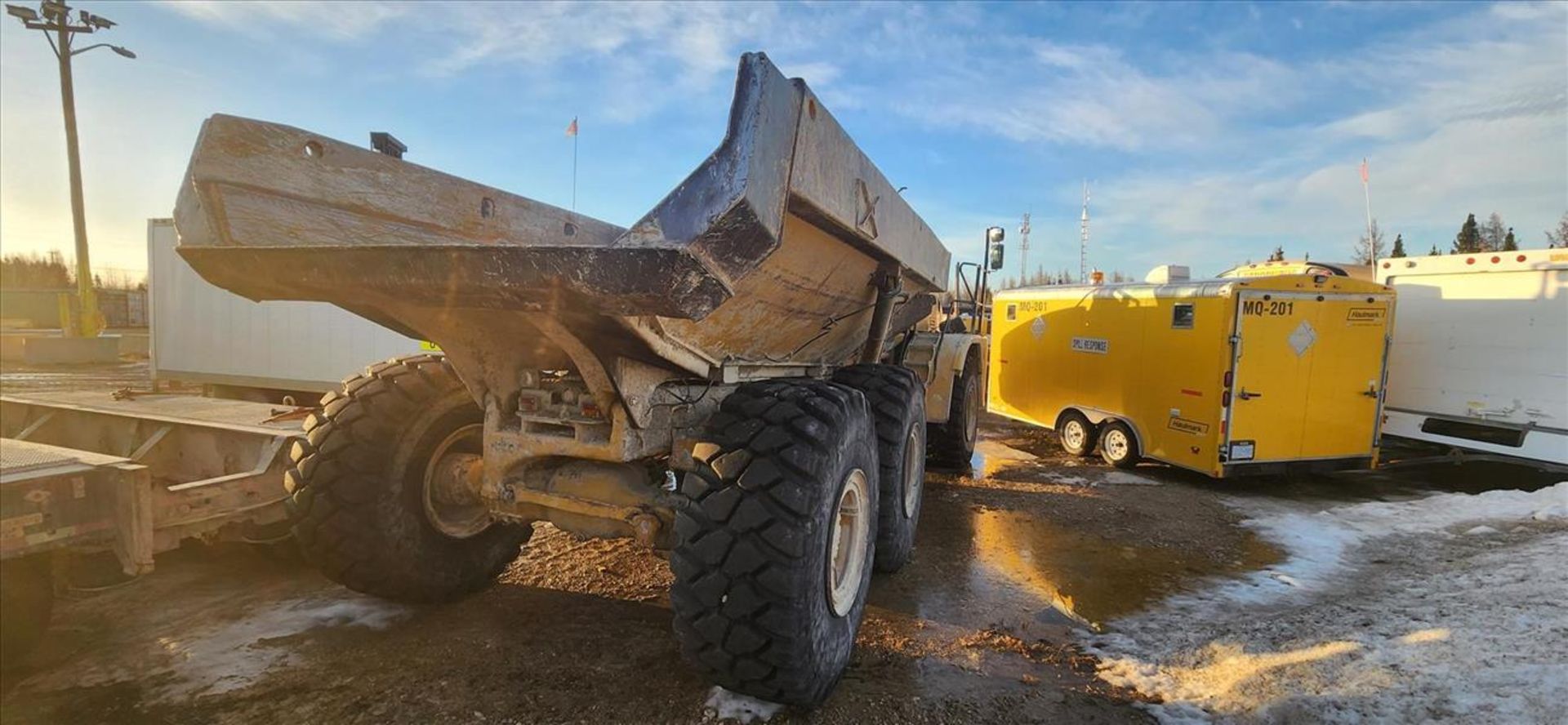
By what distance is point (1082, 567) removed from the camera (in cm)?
516

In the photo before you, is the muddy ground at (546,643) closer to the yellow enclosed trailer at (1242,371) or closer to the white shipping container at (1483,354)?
the yellow enclosed trailer at (1242,371)

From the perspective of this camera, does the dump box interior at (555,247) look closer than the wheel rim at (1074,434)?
Yes

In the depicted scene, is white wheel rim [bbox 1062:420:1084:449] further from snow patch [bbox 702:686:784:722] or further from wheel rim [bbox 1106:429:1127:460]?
snow patch [bbox 702:686:784:722]

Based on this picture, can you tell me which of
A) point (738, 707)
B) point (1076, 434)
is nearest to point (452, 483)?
point (738, 707)

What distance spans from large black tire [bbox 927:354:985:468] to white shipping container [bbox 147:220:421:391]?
6.25 m

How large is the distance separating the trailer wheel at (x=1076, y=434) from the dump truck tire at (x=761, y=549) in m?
7.32

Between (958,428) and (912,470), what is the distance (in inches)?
128

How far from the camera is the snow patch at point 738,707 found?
9.59 ft

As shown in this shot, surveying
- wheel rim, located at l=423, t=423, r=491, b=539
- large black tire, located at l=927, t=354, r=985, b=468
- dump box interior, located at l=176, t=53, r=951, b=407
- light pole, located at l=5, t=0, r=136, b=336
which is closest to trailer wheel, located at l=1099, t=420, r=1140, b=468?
large black tire, located at l=927, t=354, r=985, b=468

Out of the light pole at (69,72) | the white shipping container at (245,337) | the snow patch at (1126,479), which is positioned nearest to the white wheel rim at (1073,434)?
the snow patch at (1126,479)

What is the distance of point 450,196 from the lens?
344cm

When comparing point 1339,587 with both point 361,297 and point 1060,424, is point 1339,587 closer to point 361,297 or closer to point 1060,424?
point 1060,424

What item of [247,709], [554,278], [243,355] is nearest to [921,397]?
[554,278]

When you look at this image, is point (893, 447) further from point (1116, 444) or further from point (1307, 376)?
point (1307, 376)
